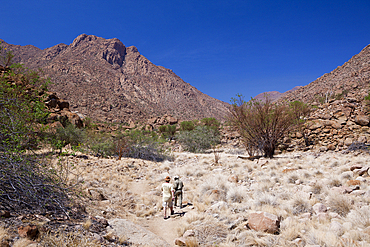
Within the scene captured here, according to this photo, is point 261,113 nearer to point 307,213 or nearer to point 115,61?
point 307,213

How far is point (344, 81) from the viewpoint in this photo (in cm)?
4047

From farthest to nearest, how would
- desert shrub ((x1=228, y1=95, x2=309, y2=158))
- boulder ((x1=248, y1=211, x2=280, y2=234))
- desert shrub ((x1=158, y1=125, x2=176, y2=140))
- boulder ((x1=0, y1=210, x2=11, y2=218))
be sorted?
1. desert shrub ((x1=158, y1=125, x2=176, y2=140))
2. desert shrub ((x1=228, y1=95, x2=309, y2=158))
3. boulder ((x1=248, y1=211, x2=280, y2=234))
4. boulder ((x1=0, y1=210, x2=11, y2=218))

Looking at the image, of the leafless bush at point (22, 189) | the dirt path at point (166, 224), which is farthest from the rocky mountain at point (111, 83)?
the dirt path at point (166, 224)

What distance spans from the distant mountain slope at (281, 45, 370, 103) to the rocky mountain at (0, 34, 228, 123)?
4752cm

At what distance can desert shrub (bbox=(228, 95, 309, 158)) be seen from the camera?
13.7 metres

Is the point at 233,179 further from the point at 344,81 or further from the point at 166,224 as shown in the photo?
the point at 344,81

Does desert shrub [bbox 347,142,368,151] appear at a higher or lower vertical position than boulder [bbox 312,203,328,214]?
higher

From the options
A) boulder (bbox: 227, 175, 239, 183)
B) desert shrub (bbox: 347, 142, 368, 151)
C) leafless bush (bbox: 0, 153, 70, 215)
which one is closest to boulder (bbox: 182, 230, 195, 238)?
leafless bush (bbox: 0, 153, 70, 215)

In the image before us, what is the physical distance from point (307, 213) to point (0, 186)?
22.8 ft

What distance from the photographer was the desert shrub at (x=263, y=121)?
45.1ft

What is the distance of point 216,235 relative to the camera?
14.5 ft

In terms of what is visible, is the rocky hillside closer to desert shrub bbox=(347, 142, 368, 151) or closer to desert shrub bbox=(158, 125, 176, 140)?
desert shrub bbox=(347, 142, 368, 151)

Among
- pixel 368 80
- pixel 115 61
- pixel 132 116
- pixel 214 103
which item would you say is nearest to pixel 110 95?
pixel 132 116

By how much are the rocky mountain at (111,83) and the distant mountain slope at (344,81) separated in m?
47.5
